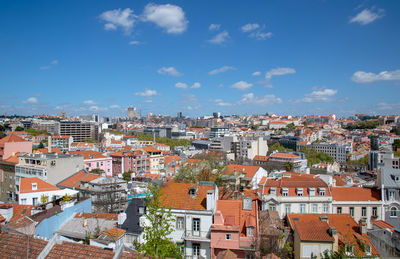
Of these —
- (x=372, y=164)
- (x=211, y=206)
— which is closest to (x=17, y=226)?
(x=211, y=206)

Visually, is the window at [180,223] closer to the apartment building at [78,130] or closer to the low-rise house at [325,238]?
the low-rise house at [325,238]

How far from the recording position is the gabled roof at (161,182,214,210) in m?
→ 16.8

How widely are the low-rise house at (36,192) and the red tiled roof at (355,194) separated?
22057 millimetres

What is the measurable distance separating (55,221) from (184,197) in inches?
276

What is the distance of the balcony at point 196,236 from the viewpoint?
52.1 feet

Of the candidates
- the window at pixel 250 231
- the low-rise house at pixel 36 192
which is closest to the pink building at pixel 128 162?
the low-rise house at pixel 36 192

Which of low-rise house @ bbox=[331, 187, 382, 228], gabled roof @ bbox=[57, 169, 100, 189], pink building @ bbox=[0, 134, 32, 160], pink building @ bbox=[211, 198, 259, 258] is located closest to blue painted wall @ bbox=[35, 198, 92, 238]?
pink building @ bbox=[211, 198, 259, 258]

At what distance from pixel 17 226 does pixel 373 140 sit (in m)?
127

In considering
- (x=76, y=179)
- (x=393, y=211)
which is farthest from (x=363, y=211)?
(x=76, y=179)

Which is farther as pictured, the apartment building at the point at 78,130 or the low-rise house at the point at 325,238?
the apartment building at the point at 78,130

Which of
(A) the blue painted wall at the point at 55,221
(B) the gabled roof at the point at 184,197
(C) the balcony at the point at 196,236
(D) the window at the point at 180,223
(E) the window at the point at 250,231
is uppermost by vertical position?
(B) the gabled roof at the point at 184,197

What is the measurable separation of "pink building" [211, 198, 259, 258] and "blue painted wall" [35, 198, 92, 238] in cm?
813

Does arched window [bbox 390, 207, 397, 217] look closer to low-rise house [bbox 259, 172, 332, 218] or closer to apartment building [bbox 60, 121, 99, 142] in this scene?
low-rise house [bbox 259, 172, 332, 218]

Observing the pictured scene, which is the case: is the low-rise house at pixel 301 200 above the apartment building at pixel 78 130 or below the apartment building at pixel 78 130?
below
